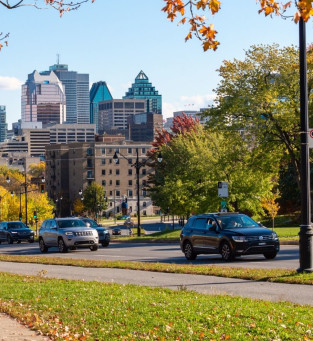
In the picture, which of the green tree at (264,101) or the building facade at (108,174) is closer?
the green tree at (264,101)

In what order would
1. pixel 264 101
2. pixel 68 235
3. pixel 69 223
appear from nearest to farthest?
pixel 68 235 → pixel 69 223 → pixel 264 101

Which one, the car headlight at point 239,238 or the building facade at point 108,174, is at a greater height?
the building facade at point 108,174

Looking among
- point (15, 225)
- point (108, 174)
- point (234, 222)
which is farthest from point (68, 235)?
point (108, 174)

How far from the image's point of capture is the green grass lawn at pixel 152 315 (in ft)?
33.2

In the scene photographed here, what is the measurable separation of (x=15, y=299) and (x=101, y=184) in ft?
584

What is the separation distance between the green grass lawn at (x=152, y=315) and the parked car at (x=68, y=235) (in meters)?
20.9

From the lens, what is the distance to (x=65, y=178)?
19975 centimetres

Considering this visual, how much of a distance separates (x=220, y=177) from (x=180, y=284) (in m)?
39.4

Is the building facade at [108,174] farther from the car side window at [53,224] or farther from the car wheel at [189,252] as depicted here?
the car wheel at [189,252]

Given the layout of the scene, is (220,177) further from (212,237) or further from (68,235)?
(212,237)

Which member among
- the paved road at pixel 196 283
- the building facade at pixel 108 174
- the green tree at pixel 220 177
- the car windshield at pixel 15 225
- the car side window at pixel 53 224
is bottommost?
the paved road at pixel 196 283

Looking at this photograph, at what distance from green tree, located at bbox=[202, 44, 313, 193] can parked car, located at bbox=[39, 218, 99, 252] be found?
1311 centimetres

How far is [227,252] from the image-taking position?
2645 cm

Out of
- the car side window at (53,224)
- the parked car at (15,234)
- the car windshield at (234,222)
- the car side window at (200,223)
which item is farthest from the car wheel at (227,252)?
the parked car at (15,234)
